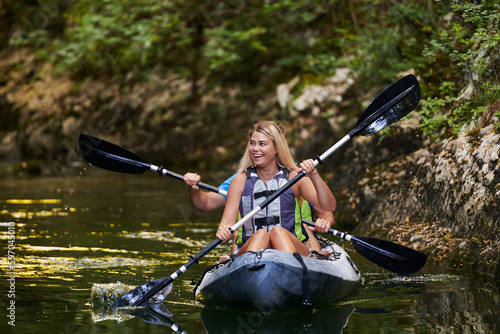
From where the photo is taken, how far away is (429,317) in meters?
4.52

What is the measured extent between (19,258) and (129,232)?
1964mm

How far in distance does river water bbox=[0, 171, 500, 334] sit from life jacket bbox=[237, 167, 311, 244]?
65 cm

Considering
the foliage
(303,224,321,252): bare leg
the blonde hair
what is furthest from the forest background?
the blonde hair

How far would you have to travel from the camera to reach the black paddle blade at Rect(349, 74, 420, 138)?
593cm

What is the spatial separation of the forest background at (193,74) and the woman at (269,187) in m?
5.05

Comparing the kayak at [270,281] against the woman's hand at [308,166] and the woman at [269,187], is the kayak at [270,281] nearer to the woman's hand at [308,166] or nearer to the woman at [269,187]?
the woman at [269,187]

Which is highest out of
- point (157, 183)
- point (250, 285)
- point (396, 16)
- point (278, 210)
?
point (396, 16)

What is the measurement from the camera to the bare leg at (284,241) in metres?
4.84

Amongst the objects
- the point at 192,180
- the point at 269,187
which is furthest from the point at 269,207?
the point at 192,180

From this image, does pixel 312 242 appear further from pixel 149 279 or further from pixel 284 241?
pixel 149 279

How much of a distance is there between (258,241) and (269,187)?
553 millimetres

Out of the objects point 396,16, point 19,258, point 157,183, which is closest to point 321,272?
point 19,258

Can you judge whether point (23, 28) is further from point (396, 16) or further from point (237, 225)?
point (237, 225)

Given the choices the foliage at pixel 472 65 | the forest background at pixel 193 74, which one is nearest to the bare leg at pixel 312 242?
the foliage at pixel 472 65
